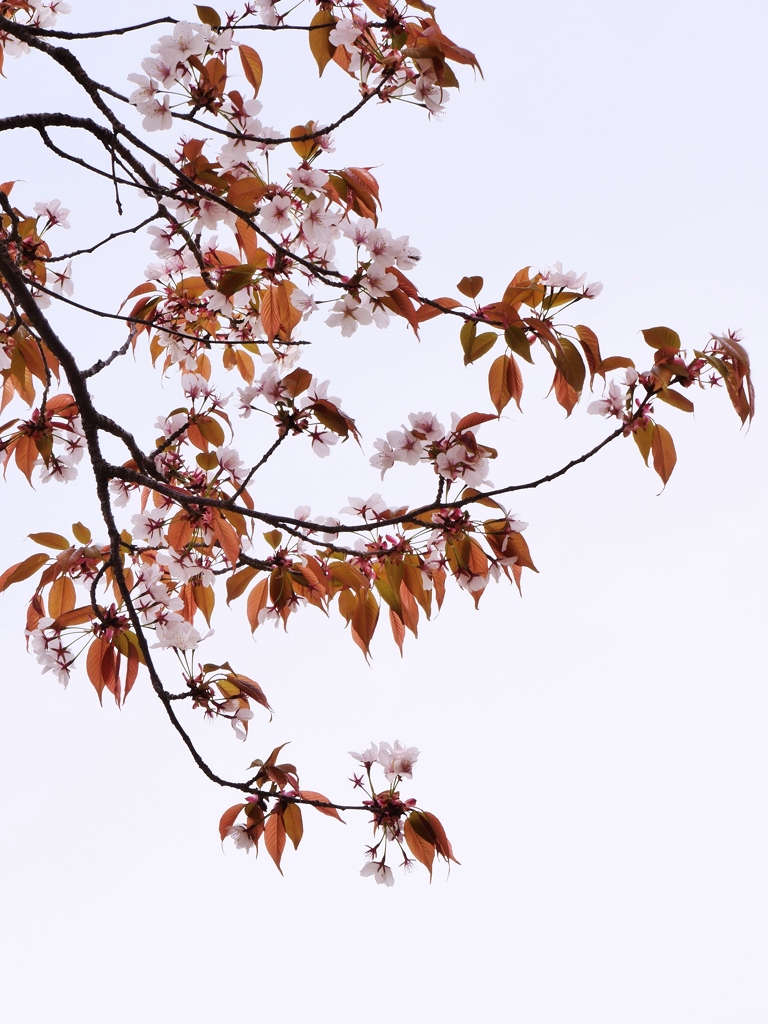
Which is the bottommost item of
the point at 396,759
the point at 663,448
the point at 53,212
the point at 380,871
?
the point at 380,871

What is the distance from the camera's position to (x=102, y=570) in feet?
3.35

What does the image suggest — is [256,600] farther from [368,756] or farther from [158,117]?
[158,117]

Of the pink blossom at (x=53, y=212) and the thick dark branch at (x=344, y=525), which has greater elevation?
the pink blossom at (x=53, y=212)

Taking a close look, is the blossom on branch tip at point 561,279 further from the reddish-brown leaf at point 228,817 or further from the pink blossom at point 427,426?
the reddish-brown leaf at point 228,817

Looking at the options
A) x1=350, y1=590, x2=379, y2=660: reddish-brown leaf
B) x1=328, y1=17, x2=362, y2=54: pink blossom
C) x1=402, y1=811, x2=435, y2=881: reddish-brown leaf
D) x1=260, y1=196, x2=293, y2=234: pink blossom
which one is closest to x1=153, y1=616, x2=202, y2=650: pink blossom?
x1=350, y1=590, x2=379, y2=660: reddish-brown leaf

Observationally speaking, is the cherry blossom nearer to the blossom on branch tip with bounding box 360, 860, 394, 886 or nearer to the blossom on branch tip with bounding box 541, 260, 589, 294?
the blossom on branch tip with bounding box 541, 260, 589, 294

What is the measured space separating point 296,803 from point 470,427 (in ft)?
1.60

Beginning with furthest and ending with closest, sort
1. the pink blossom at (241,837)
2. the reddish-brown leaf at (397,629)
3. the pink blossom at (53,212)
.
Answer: the pink blossom at (53,212)
the reddish-brown leaf at (397,629)
the pink blossom at (241,837)

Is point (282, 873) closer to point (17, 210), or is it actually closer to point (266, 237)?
point (266, 237)

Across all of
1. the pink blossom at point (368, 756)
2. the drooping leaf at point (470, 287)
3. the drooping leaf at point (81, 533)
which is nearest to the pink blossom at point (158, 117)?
the drooping leaf at point (470, 287)

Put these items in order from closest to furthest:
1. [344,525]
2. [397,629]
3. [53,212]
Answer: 1. [344,525]
2. [397,629]
3. [53,212]

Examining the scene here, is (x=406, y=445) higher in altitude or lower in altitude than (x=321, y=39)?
lower

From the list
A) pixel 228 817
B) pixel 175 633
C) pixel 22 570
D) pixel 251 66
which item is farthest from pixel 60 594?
pixel 251 66

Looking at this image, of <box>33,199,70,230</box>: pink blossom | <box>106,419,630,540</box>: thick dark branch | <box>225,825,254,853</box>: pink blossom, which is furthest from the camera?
<box>33,199,70,230</box>: pink blossom
